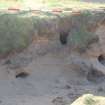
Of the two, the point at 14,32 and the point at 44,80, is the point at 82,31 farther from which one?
the point at 14,32

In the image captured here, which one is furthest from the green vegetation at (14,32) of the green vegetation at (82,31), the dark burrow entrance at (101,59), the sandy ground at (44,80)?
the dark burrow entrance at (101,59)

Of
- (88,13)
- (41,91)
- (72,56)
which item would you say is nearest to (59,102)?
(41,91)

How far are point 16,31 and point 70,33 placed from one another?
36.0 inches

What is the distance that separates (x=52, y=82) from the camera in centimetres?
696

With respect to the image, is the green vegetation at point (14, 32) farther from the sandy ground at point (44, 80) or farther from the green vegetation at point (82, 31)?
the green vegetation at point (82, 31)

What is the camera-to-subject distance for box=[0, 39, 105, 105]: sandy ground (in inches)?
257

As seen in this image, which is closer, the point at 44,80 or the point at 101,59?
the point at 44,80

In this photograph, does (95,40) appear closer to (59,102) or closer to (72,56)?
(72,56)

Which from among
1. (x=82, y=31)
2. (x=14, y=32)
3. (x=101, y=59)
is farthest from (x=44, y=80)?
(x=101, y=59)

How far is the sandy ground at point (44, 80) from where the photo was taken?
21.4 feet

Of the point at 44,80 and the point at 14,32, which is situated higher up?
the point at 14,32

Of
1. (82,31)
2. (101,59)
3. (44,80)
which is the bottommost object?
(44,80)

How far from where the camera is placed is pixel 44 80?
273 inches

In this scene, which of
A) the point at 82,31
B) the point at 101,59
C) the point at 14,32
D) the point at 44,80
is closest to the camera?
the point at 14,32
